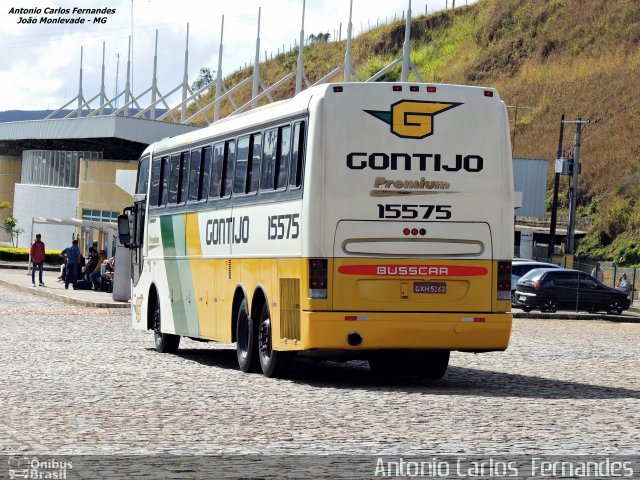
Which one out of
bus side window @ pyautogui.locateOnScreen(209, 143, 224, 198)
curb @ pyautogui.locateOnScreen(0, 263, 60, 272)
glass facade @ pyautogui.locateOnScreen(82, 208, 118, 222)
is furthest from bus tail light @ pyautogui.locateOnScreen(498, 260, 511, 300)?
glass facade @ pyautogui.locateOnScreen(82, 208, 118, 222)

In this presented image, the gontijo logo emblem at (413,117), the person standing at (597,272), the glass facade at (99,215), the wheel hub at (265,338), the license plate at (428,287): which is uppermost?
the glass facade at (99,215)

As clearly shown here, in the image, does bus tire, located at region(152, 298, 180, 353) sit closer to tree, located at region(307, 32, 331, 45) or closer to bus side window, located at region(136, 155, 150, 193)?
bus side window, located at region(136, 155, 150, 193)

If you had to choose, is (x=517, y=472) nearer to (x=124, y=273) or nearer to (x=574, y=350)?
(x=574, y=350)

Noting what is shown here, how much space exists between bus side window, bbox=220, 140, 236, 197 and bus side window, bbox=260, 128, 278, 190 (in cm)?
121

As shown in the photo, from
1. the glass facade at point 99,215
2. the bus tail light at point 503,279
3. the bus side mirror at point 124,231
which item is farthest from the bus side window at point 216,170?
the glass facade at point 99,215

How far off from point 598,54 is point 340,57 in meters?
55.6

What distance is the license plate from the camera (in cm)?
1662

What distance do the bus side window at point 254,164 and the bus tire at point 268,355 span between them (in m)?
1.57

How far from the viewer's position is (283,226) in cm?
1728

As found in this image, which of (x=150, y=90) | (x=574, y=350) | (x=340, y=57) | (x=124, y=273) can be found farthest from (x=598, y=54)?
(x=574, y=350)

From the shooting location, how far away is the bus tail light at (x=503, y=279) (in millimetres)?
16844

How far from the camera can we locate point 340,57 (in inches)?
6309

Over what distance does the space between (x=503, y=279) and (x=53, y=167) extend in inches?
3213

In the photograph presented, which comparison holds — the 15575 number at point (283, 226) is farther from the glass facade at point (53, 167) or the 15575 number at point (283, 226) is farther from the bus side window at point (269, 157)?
the glass facade at point (53, 167)
